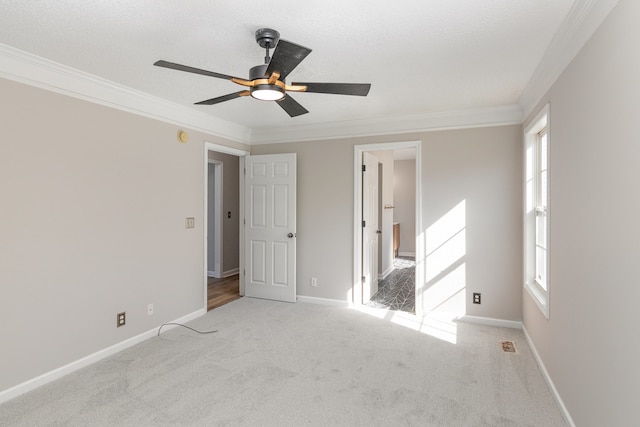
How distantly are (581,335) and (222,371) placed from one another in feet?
8.08

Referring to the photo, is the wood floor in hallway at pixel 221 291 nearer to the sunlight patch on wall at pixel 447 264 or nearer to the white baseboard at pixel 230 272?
the white baseboard at pixel 230 272

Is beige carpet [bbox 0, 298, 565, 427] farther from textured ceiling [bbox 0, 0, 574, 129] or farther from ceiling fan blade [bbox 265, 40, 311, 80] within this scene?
textured ceiling [bbox 0, 0, 574, 129]

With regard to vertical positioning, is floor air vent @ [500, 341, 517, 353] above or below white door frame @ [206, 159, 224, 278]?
below

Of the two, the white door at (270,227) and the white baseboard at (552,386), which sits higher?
the white door at (270,227)

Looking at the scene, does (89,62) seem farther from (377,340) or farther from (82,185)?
(377,340)

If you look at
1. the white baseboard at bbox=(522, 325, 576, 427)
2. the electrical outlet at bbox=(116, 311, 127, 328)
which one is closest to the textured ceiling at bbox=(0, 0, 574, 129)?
the electrical outlet at bbox=(116, 311, 127, 328)

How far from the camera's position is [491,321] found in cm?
368

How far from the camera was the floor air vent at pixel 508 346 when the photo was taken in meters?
3.03

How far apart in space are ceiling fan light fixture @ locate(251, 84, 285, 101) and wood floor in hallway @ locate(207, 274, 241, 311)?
311cm

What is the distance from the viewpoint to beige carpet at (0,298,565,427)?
2.11 metres

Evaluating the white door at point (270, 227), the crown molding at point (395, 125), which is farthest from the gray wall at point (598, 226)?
the white door at point (270, 227)

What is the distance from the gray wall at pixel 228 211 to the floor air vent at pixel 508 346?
14.7ft

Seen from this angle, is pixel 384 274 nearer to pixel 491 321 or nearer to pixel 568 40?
pixel 491 321

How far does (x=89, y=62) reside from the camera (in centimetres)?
251
